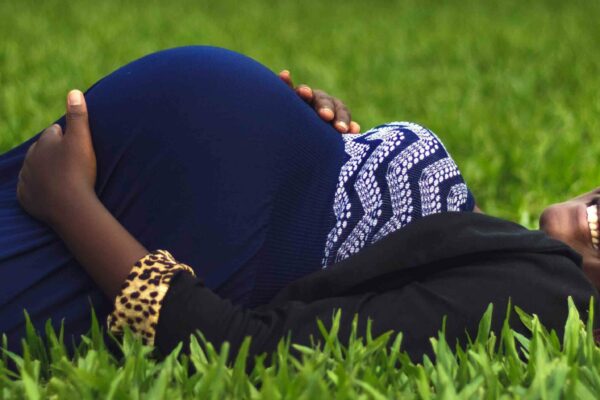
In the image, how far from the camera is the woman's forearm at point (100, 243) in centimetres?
232

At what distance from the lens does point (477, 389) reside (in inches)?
82.0

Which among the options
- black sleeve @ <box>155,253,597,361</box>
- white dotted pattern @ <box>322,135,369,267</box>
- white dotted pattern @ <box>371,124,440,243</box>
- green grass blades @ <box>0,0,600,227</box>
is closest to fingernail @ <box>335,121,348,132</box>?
white dotted pattern @ <box>322,135,369,267</box>

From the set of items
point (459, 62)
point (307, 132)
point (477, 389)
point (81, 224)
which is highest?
point (459, 62)

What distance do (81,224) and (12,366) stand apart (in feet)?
1.12

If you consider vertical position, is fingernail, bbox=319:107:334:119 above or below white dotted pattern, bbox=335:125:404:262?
above

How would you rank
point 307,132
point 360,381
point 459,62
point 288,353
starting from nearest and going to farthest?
point 360,381, point 288,353, point 307,132, point 459,62

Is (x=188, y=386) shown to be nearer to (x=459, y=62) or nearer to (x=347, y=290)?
(x=347, y=290)

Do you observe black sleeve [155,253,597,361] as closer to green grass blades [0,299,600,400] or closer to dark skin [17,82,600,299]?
green grass blades [0,299,600,400]

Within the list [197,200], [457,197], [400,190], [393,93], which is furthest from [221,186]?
[393,93]

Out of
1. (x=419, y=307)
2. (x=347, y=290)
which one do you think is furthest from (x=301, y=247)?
(x=419, y=307)

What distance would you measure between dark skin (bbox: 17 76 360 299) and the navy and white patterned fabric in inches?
19.6

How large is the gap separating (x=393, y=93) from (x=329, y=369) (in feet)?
14.8

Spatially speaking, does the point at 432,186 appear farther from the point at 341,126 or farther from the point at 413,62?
the point at 413,62

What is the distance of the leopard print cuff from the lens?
2.27 meters
